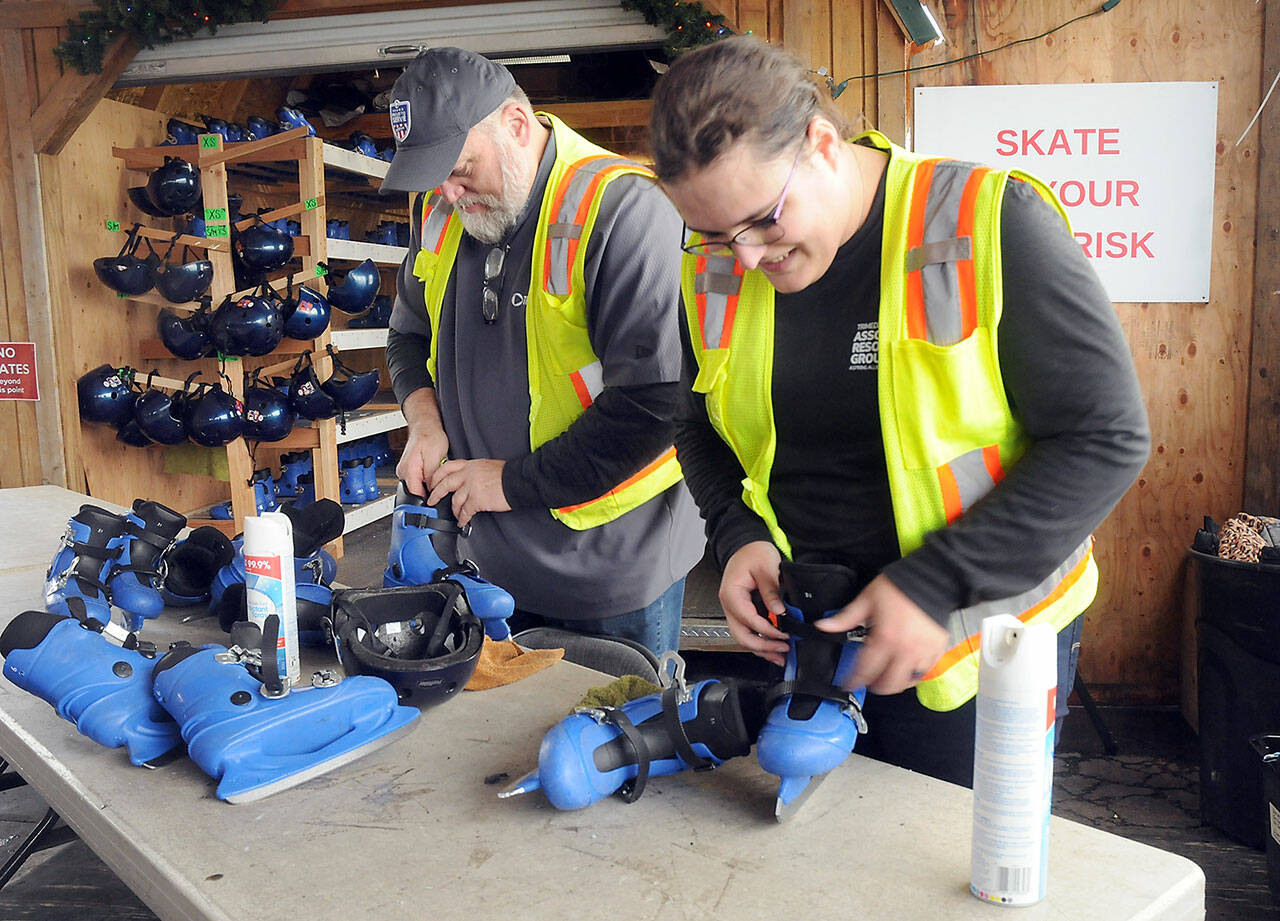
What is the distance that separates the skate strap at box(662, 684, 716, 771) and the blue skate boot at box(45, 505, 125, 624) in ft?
2.85

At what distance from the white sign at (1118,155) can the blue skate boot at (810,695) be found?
2637mm

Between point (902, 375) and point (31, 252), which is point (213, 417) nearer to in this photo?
point (31, 252)

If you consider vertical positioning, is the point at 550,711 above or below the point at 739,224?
below

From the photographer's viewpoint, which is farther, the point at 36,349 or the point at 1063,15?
the point at 36,349

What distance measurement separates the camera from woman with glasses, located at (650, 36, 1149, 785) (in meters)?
0.98

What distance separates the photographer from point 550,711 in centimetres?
133

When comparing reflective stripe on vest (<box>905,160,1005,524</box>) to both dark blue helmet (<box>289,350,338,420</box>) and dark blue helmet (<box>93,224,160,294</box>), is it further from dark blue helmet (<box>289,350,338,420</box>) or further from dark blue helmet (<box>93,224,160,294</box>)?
dark blue helmet (<box>93,224,160,294</box>)

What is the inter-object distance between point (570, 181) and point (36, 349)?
4.00 m

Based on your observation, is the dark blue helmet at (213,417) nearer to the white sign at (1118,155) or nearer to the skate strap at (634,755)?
the white sign at (1118,155)

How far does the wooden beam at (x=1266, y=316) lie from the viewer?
3.25 metres

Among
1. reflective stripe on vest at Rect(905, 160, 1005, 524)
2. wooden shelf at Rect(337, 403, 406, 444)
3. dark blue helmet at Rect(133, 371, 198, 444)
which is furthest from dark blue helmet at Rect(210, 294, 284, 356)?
reflective stripe on vest at Rect(905, 160, 1005, 524)

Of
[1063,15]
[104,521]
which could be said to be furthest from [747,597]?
[1063,15]

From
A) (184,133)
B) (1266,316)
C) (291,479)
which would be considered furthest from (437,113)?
(291,479)

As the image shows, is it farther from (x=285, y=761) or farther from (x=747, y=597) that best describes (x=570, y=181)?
(x=285, y=761)
